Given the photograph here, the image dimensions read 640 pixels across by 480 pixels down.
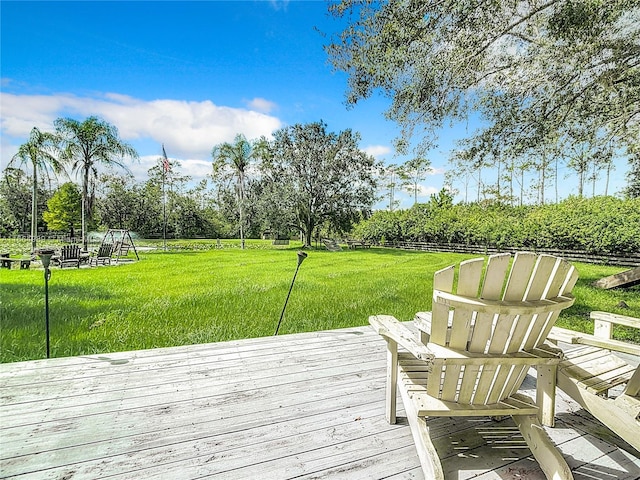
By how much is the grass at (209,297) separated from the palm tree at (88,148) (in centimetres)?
75

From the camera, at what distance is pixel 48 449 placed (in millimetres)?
1265

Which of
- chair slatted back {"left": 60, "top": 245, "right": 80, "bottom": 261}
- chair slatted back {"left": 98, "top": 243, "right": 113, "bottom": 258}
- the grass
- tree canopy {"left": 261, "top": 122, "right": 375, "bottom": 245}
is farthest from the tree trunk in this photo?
tree canopy {"left": 261, "top": 122, "right": 375, "bottom": 245}

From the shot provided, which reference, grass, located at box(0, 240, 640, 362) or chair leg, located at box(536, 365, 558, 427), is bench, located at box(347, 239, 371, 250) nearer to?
grass, located at box(0, 240, 640, 362)

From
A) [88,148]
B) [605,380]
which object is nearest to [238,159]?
[88,148]

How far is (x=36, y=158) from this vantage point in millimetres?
2943

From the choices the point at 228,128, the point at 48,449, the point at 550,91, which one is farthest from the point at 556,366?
the point at 228,128

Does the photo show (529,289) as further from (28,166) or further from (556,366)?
(28,166)

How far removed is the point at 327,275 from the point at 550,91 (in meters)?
3.43

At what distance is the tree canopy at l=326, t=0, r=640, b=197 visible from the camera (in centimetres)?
329

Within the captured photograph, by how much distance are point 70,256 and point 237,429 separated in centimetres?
347

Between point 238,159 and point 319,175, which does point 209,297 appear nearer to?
point 238,159

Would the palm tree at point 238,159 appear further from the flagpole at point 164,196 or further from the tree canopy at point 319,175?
the tree canopy at point 319,175

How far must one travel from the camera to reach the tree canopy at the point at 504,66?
3291mm

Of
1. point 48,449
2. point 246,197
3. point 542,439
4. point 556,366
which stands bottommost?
point 48,449
